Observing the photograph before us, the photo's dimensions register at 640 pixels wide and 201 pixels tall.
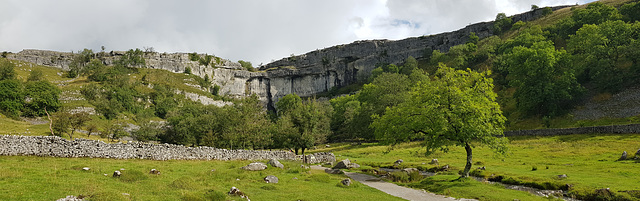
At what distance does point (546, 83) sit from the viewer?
228ft

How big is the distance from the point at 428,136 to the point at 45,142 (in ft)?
102

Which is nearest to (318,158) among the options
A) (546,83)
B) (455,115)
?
(455,115)

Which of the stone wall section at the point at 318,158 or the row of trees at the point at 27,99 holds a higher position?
the row of trees at the point at 27,99

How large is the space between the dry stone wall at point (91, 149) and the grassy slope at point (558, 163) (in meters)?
21.1

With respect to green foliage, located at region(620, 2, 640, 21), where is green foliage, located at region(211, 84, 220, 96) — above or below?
below

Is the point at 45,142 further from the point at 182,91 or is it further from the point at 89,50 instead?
the point at 89,50

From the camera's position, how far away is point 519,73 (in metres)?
77.0

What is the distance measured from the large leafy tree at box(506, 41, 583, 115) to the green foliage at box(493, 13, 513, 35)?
306 ft

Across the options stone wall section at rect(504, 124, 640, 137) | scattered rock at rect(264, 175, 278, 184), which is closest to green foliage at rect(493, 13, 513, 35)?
stone wall section at rect(504, 124, 640, 137)

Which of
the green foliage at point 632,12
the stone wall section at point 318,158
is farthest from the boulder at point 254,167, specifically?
the green foliage at point 632,12

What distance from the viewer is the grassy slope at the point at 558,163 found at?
2412 cm

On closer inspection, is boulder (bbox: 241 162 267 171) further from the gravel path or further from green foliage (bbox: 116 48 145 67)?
green foliage (bbox: 116 48 145 67)

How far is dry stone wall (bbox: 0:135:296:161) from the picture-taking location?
24.8 m

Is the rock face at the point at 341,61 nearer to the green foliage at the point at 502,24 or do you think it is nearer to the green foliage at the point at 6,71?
the green foliage at the point at 502,24
